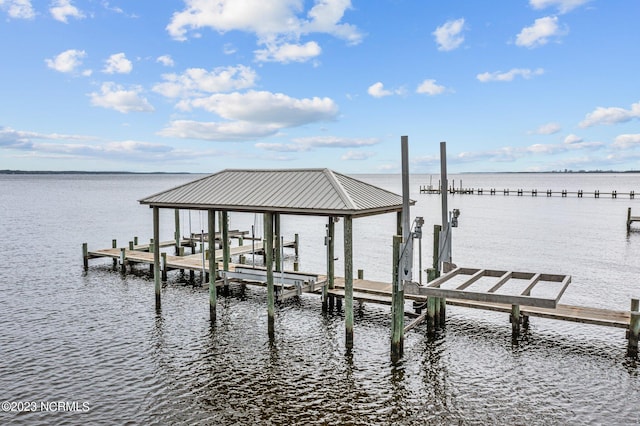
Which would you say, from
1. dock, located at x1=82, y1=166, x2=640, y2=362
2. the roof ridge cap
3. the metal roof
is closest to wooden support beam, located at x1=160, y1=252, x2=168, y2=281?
dock, located at x1=82, y1=166, x2=640, y2=362

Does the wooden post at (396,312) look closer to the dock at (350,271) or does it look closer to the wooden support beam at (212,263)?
the dock at (350,271)

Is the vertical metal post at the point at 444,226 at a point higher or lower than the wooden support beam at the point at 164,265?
higher

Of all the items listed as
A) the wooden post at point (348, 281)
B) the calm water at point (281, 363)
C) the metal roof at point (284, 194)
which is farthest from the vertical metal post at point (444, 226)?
the wooden post at point (348, 281)

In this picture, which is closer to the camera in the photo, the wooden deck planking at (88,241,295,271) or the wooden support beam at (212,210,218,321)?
the wooden support beam at (212,210,218,321)

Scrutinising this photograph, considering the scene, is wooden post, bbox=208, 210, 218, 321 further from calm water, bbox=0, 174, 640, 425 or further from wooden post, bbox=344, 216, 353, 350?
wooden post, bbox=344, 216, 353, 350

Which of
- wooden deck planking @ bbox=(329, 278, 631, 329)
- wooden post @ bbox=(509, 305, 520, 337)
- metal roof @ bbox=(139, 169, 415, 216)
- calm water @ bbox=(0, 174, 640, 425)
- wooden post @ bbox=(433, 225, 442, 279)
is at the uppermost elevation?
metal roof @ bbox=(139, 169, 415, 216)

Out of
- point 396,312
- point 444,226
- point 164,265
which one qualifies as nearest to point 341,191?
point 396,312

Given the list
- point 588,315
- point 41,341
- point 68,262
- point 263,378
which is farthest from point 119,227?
point 588,315

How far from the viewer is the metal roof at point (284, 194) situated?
47.8 ft

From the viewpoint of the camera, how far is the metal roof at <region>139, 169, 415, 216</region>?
14570 mm

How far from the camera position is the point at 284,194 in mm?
16141

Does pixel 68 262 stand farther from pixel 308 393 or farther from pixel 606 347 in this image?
pixel 606 347

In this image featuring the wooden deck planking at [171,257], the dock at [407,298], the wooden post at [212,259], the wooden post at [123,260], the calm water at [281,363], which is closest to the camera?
the calm water at [281,363]

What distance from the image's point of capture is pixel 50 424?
11.0 meters
